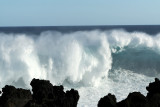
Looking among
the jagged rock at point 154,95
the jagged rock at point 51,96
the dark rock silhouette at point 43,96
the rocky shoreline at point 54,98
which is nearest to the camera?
the rocky shoreline at point 54,98

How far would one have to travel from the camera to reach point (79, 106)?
38.9 feet

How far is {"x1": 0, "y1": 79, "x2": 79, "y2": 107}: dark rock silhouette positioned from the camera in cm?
790

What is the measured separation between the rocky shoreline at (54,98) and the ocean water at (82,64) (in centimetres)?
399

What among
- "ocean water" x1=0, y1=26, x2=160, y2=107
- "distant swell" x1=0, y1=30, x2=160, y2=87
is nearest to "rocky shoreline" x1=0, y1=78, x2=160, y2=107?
"ocean water" x1=0, y1=26, x2=160, y2=107

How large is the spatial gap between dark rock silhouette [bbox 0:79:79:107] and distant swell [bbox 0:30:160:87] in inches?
346

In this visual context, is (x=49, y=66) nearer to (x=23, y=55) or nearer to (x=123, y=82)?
(x=23, y=55)

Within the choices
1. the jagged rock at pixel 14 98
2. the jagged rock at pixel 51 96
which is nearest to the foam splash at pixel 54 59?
the jagged rock at pixel 51 96

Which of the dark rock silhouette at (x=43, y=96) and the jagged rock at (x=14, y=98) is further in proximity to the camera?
the dark rock silhouette at (x=43, y=96)

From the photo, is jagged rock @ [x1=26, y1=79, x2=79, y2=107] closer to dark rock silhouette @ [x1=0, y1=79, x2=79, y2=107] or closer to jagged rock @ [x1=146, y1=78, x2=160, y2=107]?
dark rock silhouette @ [x1=0, y1=79, x2=79, y2=107]

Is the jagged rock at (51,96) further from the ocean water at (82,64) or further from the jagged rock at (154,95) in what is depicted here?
the ocean water at (82,64)

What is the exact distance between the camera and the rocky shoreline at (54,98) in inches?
284

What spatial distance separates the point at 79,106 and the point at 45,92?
3.70m

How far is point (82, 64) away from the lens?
21500mm

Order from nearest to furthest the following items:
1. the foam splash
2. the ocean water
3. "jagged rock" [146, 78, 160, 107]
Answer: "jagged rock" [146, 78, 160, 107], the ocean water, the foam splash
